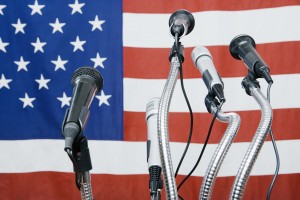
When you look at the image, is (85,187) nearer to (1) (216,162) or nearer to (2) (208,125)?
(1) (216,162)

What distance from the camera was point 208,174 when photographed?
2.29 ft

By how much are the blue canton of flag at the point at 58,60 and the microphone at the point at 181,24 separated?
107cm

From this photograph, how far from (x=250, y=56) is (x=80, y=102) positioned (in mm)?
386

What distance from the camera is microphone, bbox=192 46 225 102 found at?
0.81m

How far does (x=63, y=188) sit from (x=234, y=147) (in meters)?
0.85

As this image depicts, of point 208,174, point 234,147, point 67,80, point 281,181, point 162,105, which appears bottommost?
point 208,174

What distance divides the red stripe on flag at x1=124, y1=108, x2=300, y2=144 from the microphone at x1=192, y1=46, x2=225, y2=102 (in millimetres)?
1119

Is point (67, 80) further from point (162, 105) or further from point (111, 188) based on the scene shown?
point (162, 105)

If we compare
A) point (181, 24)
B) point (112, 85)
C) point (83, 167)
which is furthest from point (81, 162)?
point (112, 85)

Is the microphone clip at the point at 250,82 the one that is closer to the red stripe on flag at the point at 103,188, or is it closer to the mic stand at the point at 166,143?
the mic stand at the point at 166,143

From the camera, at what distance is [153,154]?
0.87m

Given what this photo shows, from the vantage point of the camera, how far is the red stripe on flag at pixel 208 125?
1.99 m

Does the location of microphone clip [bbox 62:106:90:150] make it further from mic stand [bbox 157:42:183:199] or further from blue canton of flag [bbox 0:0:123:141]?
blue canton of flag [bbox 0:0:123:141]

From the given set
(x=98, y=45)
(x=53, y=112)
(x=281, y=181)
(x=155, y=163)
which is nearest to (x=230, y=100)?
(x=281, y=181)
